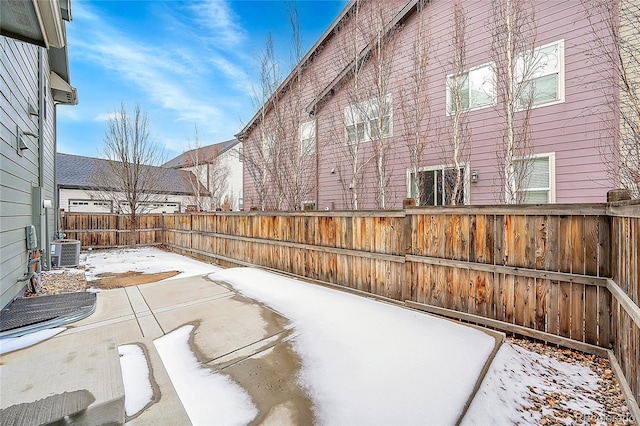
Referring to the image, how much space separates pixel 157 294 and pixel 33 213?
2643mm

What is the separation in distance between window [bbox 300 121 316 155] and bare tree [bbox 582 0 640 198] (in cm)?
631

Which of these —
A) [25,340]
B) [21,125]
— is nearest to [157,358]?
[25,340]

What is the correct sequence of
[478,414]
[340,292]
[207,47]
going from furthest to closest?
[207,47]
[340,292]
[478,414]

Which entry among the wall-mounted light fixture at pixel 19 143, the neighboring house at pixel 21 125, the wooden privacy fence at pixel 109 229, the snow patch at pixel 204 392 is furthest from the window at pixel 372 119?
the wooden privacy fence at pixel 109 229

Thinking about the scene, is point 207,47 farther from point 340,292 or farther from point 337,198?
point 340,292

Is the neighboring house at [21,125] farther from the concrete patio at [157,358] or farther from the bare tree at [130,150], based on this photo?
the bare tree at [130,150]

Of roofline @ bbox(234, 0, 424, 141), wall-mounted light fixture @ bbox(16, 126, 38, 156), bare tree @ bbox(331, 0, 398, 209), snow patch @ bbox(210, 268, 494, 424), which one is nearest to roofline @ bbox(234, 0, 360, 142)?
roofline @ bbox(234, 0, 424, 141)

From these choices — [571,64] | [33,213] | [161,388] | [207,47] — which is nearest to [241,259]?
[33,213]

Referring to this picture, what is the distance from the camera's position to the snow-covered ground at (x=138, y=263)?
24.2ft

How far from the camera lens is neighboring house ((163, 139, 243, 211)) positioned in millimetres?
17781

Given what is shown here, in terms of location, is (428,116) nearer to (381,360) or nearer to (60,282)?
(381,360)

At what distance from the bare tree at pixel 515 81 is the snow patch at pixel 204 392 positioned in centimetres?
534

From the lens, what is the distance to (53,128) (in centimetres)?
823

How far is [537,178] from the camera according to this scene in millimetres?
5539
